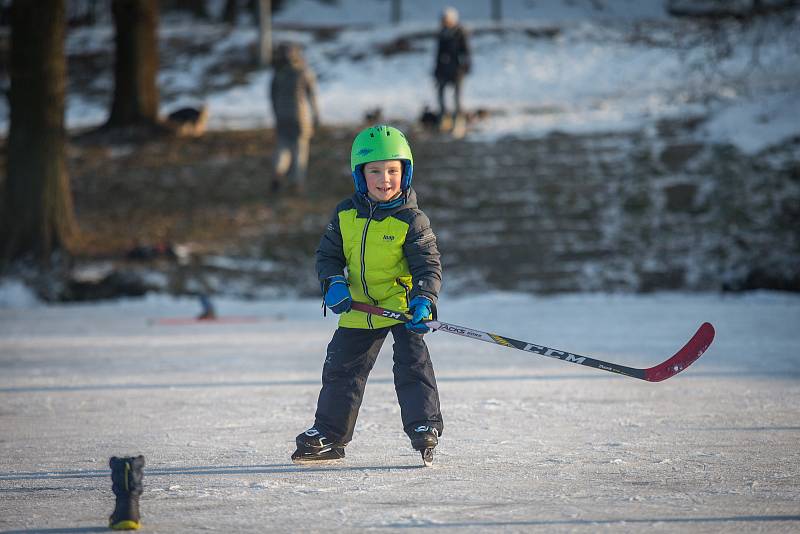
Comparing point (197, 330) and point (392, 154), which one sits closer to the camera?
point (392, 154)

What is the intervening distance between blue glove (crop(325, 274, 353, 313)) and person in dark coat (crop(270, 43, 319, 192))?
1046 cm

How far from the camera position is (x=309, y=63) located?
29.8 metres

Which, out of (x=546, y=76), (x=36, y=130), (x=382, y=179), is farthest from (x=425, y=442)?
(x=546, y=76)

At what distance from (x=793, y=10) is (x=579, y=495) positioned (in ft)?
36.6

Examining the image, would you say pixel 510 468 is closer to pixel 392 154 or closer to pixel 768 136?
pixel 392 154

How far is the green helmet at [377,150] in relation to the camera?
16.0 feet

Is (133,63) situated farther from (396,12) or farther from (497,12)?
(396,12)

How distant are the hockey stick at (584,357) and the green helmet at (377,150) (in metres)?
0.61

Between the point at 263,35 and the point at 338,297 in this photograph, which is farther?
the point at 263,35

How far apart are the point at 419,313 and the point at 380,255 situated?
0.36 metres

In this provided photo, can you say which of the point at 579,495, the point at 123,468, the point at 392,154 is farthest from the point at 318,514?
the point at 392,154

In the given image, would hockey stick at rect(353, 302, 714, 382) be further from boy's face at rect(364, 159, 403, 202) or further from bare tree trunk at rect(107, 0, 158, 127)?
bare tree trunk at rect(107, 0, 158, 127)

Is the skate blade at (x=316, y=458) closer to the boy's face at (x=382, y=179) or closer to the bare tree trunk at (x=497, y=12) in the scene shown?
the boy's face at (x=382, y=179)

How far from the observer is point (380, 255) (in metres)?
4.89
